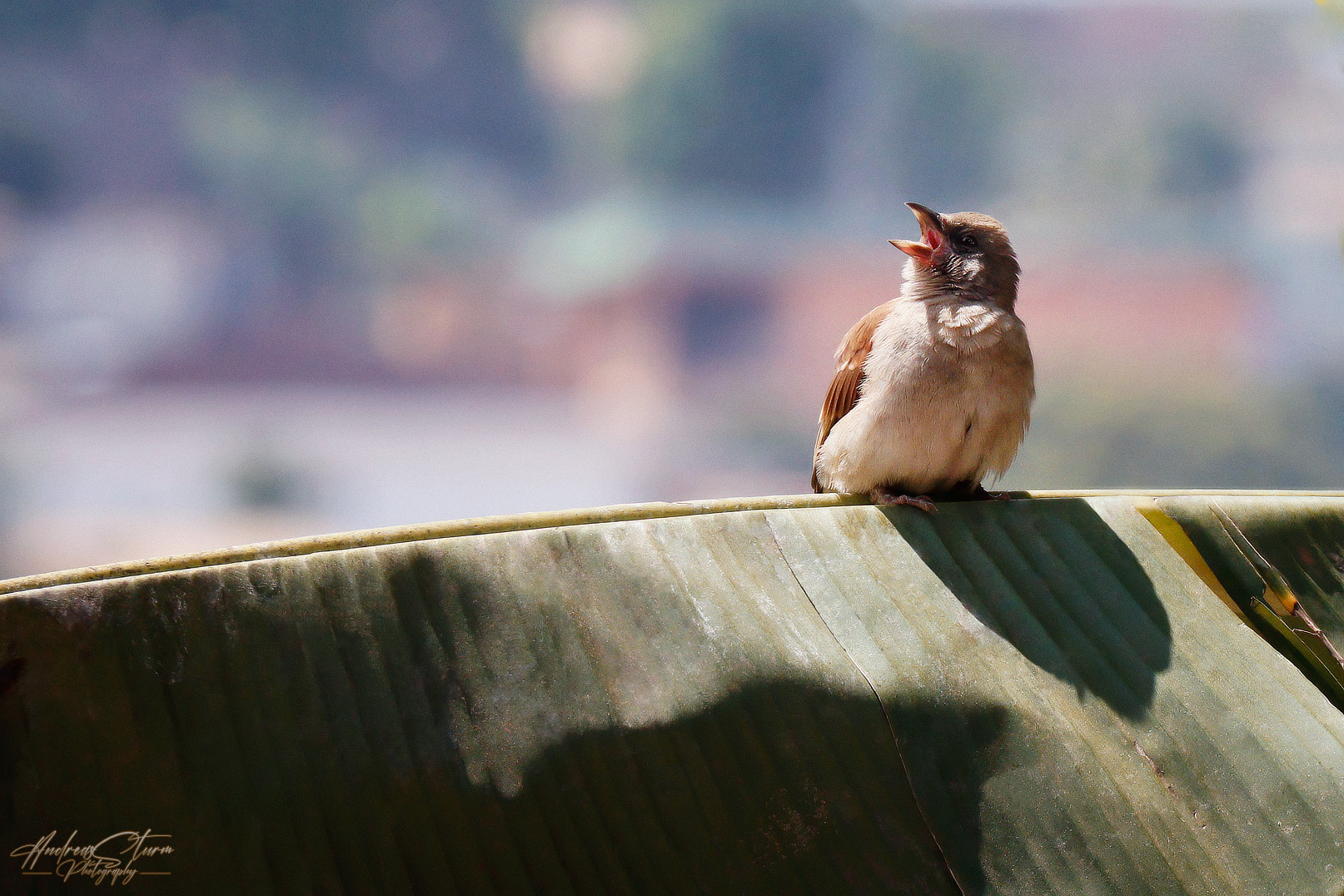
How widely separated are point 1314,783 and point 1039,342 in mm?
20271

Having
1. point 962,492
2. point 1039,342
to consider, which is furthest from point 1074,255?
point 962,492

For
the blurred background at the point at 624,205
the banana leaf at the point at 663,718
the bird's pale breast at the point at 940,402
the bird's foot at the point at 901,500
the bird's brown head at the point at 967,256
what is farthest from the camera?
the blurred background at the point at 624,205

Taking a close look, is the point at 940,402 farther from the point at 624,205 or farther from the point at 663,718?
the point at 624,205

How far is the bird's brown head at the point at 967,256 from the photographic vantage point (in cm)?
277

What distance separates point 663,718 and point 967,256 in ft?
5.94

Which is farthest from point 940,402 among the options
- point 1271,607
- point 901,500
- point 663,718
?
point 663,718

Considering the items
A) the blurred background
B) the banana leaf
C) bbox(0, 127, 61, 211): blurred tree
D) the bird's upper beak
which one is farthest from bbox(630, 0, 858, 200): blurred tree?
the banana leaf

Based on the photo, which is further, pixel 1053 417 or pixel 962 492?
pixel 1053 417

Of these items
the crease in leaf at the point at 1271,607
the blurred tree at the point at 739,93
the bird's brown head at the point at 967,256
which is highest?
the bird's brown head at the point at 967,256

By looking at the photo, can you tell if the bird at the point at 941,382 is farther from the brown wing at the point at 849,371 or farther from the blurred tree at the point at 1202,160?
the blurred tree at the point at 1202,160

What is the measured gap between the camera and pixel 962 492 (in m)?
2.70

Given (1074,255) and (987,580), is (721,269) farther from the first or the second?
(987,580)

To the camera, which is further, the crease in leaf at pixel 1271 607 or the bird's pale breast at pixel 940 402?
the bird's pale breast at pixel 940 402

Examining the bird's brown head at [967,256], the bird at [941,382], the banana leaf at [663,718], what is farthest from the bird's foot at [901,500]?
the bird's brown head at [967,256]
